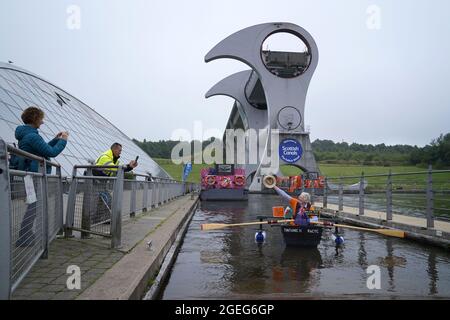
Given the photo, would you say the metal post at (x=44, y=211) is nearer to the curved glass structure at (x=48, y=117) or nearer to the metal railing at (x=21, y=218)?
the metal railing at (x=21, y=218)

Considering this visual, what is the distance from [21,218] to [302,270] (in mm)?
4145

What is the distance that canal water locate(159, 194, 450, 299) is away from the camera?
16.4 ft

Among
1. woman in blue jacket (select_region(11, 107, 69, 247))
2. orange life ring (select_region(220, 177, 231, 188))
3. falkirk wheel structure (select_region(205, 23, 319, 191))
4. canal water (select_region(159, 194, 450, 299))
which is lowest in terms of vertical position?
canal water (select_region(159, 194, 450, 299))

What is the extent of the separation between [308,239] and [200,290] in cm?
395

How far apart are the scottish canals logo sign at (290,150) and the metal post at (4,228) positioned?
129ft

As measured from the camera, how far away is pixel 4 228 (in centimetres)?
330

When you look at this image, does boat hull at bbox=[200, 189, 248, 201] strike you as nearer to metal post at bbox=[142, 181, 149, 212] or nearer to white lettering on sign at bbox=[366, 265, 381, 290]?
metal post at bbox=[142, 181, 149, 212]

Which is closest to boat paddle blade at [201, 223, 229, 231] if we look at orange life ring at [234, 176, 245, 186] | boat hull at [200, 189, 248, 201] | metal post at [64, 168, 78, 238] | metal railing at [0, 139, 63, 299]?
metal post at [64, 168, 78, 238]

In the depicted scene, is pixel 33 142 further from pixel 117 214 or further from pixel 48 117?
pixel 48 117

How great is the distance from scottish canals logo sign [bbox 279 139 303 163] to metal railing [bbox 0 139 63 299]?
36486 mm

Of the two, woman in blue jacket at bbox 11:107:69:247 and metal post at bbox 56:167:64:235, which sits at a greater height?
woman in blue jacket at bbox 11:107:69:247

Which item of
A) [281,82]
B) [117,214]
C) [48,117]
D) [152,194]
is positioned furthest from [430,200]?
[281,82]
